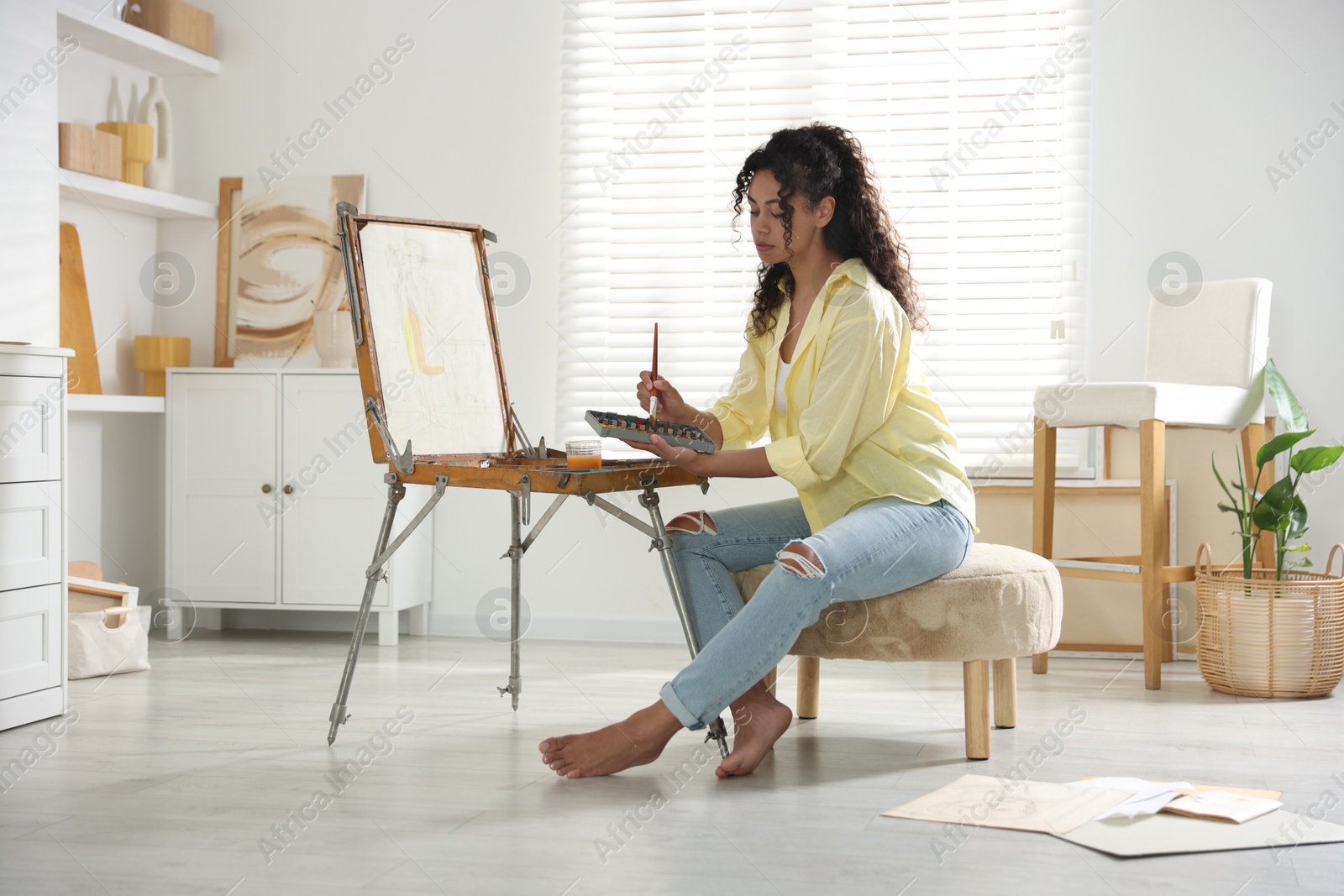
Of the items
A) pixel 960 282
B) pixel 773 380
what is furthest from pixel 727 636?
pixel 960 282

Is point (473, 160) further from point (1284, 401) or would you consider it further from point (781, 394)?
Answer: point (1284, 401)

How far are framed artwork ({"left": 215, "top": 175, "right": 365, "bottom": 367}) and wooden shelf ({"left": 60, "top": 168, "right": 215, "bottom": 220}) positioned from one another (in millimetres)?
123

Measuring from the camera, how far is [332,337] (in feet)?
13.1

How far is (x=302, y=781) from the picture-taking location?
2.18 m

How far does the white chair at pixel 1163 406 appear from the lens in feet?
10.1

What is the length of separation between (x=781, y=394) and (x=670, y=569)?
0.42 meters

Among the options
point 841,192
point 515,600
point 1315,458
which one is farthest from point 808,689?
point 1315,458

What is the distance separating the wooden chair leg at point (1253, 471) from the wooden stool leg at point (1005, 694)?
3.36 feet

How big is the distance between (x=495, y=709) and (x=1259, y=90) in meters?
2.81

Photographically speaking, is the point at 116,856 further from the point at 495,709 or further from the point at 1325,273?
the point at 1325,273

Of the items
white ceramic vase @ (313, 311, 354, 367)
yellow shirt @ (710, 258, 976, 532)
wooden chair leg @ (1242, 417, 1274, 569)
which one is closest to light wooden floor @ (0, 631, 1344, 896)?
wooden chair leg @ (1242, 417, 1274, 569)

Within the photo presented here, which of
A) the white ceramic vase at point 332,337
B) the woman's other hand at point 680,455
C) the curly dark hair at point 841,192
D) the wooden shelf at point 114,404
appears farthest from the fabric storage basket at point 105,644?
the curly dark hair at point 841,192

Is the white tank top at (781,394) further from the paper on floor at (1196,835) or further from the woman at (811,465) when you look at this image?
the paper on floor at (1196,835)

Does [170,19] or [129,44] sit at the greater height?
[170,19]
